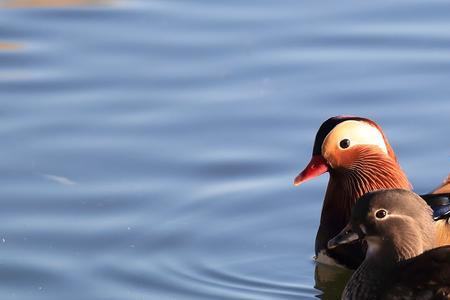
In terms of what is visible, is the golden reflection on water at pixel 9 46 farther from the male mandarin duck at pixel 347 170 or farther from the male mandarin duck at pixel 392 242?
the male mandarin duck at pixel 392 242

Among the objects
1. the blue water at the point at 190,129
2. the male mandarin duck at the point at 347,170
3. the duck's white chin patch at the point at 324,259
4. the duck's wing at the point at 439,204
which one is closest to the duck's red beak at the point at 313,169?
the male mandarin duck at the point at 347,170

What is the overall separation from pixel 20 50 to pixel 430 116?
9.99 ft

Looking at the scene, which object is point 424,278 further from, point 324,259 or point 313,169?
point 313,169

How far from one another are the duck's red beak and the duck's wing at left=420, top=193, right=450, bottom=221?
704 millimetres

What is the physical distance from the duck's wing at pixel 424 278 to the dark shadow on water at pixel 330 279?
2.69 feet

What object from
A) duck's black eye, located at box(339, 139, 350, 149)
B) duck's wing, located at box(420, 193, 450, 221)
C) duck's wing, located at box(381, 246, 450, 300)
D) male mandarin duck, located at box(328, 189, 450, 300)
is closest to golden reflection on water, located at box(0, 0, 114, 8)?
duck's black eye, located at box(339, 139, 350, 149)

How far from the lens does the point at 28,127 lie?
10.4 metres

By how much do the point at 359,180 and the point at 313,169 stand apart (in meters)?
0.50

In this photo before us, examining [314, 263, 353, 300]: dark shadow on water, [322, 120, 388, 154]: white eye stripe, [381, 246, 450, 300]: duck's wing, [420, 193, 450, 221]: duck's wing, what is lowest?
[381, 246, 450, 300]: duck's wing

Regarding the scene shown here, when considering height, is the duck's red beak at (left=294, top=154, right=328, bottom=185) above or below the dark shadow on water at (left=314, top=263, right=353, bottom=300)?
above

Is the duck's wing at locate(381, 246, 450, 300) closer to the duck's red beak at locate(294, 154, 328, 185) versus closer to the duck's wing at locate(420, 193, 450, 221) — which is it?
the duck's wing at locate(420, 193, 450, 221)

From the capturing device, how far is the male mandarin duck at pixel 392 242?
7.86m

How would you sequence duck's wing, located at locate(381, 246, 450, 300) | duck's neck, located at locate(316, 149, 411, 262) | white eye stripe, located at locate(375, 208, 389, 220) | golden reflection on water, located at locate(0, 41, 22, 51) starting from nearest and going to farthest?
duck's wing, located at locate(381, 246, 450, 300), white eye stripe, located at locate(375, 208, 389, 220), duck's neck, located at locate(316, 149, 411, 262), golden reflection on water, located at locate(0, 41, 22, 51)

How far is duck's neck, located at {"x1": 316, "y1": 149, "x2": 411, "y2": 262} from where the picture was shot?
9.57 metres
